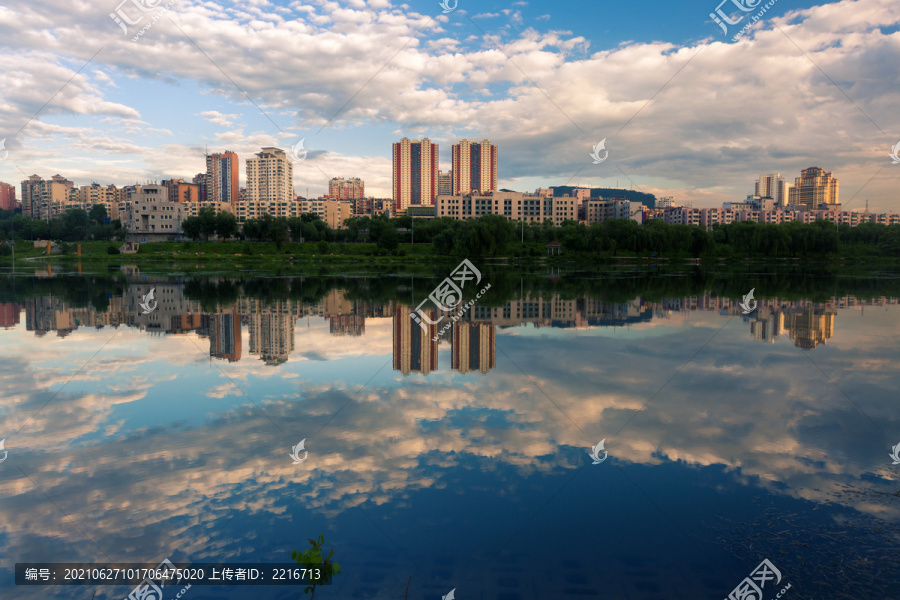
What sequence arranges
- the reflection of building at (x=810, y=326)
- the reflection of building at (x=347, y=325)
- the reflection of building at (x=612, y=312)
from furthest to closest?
the reflection of building at (x=612, y=312), the reflection of building at (x=347, y=325), the reflection of building at (x=810, y=326)

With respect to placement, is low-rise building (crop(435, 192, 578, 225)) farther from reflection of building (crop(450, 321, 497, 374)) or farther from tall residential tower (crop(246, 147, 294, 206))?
reflection of building (crop(450, 321, 497, 374))

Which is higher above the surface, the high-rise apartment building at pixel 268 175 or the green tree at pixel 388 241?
the high-rise apartment building at pixel 268 175

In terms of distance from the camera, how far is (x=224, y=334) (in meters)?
14.8

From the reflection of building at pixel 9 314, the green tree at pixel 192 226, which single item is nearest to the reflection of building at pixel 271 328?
the reflection of building at pixel 9 314

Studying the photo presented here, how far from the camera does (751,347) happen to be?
13.4m

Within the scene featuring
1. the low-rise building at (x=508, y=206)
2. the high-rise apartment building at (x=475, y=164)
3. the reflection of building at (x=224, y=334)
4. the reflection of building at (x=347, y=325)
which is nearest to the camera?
the reflection of building at (x=224, y=334)

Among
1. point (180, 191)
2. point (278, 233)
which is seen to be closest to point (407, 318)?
point (278, 233)

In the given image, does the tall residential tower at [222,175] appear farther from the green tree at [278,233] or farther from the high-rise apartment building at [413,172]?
the green tree at [278,233]

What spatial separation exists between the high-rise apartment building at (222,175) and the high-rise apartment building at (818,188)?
177 m

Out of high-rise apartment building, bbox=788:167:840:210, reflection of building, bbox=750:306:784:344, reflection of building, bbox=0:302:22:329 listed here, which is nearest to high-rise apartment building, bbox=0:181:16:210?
reflection of building, bbox=0:302:22:329

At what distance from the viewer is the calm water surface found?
4602 millimetres

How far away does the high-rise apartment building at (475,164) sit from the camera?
166750mm

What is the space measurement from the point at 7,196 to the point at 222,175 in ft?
173

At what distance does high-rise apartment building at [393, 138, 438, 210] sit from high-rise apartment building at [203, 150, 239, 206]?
160 ft
